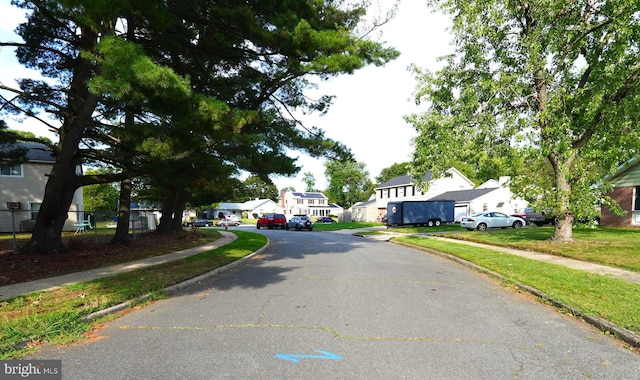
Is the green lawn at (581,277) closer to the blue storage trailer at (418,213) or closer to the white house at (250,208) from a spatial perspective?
the blue storage trailer at (418,213)

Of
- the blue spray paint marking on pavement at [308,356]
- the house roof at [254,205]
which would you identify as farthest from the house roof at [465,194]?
the house roof at [254,205]

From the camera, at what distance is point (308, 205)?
8688 centimetres

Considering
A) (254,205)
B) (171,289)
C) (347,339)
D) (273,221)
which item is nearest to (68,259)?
(171,289)

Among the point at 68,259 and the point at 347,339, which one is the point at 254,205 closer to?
the point at 68,259

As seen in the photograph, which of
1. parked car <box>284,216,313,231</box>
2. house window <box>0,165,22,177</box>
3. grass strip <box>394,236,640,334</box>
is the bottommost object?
grass strip <box>394,236,640,334</box>

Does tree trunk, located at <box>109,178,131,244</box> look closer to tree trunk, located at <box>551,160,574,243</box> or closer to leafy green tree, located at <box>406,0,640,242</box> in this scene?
leafy green tree, located at <box>406,0,640,242</box>

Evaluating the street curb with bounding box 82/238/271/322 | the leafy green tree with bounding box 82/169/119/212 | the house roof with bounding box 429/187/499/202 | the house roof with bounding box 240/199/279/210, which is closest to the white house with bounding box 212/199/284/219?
the house roof with bounding box 240/199/279/210

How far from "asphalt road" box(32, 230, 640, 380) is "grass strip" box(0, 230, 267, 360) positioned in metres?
0.39

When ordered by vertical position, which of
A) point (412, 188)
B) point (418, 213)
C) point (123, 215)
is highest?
point (412, 188)

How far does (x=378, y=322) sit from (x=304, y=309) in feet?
4.45

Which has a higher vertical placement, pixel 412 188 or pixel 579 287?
pixel 412 188

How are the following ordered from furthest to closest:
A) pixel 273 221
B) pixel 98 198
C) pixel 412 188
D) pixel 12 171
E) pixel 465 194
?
pixel 98 198 < pixel 412 188 < pixel 465 194 < pixel 273 221 < pixel 12 171

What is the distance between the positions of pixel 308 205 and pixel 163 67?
79.5m

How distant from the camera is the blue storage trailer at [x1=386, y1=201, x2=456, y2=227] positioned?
3588 centimetres
